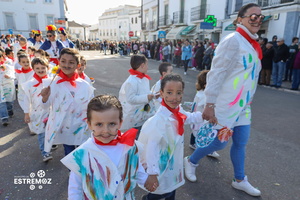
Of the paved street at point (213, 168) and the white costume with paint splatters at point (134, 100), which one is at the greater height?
the white costume with paint splatters at point (134, 100)

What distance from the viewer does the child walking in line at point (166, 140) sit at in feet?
6.36

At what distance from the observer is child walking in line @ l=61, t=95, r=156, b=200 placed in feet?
4.96

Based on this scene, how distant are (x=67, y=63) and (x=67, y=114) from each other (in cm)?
63

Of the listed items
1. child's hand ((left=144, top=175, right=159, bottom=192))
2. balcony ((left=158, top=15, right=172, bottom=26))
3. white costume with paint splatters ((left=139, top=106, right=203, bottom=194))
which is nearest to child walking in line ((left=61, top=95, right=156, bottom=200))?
child's hand ((left=144, top=175, right=159, bottom=192))

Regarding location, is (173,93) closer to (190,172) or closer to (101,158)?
(101,158)

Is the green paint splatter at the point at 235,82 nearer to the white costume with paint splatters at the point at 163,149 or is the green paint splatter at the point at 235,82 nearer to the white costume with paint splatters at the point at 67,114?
the white costume with paint splatters at the point at 163,149

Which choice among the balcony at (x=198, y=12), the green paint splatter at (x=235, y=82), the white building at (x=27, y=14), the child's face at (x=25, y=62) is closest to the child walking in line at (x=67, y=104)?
the green paint splatter at (x=235, y=82)

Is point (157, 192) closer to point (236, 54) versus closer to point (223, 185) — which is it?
point (223, 185)

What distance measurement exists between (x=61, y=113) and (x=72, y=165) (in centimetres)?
138

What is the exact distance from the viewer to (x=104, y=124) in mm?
1503

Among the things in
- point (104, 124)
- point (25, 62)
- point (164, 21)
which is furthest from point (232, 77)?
point (164, 21)

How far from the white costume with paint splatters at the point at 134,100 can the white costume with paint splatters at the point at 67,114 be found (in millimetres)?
662

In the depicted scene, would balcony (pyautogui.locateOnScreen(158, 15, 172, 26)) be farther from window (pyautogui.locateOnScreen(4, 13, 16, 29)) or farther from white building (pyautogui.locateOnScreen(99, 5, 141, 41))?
white building (pyautogui.locateOnScreen(99, 5, 141, 41))

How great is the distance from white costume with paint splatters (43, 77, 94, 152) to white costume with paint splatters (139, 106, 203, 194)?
1116 mm
